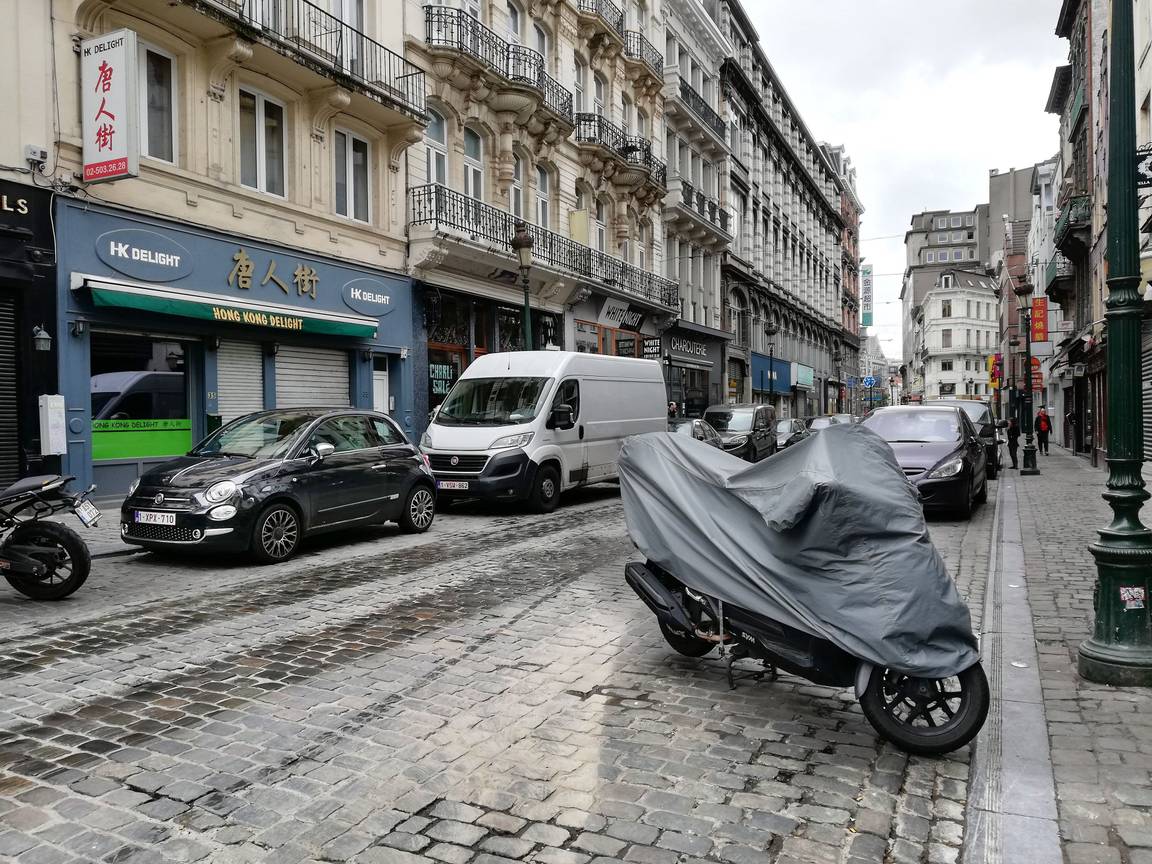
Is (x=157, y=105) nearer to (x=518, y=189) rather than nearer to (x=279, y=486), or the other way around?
(x=279, y=486)

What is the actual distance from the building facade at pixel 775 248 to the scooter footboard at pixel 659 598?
37.0m

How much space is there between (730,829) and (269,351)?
14268 mm

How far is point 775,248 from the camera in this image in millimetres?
51281

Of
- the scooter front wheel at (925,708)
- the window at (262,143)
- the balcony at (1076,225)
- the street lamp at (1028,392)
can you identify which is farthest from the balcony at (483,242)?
the scooter front wheel at (925,708)

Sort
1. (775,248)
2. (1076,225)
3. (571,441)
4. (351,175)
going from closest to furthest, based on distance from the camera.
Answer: (571,441) < (351,175) < (1076,225) < (775,248)

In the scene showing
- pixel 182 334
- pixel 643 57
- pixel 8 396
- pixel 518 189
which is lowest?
pixel 8 396

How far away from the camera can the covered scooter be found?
3.70m

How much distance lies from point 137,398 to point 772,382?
1437 inches

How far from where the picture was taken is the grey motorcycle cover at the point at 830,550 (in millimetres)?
3684

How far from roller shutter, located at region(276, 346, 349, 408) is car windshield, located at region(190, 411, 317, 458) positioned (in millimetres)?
6086

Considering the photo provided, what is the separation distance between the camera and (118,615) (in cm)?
639

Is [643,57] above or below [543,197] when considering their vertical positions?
above

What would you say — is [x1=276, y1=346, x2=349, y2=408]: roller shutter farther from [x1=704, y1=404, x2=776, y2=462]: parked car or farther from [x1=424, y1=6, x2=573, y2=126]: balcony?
[x1=704, y1=404, x2=776, y2=462]: parked car

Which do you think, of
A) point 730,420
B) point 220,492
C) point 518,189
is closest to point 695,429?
point 730,420
